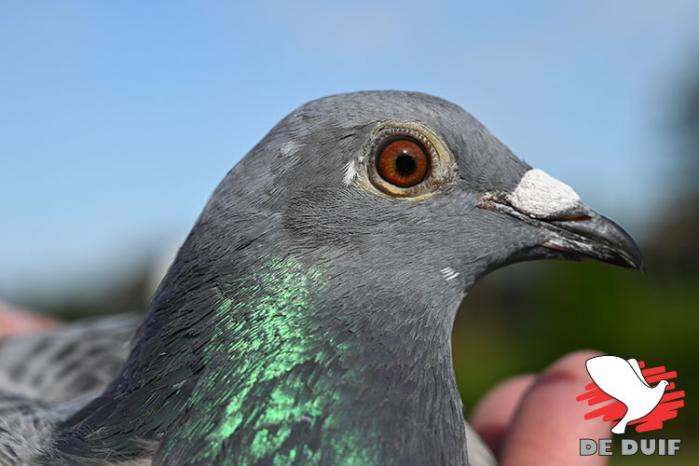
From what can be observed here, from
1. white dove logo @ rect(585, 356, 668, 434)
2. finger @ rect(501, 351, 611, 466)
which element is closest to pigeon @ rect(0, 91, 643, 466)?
white dove logo @ rect(585, 356, 668, 434)

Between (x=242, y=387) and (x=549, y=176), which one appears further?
(x=549, y=176)

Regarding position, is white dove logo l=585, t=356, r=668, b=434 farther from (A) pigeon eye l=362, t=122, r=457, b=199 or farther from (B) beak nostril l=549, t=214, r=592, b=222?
(A) pigeon eye l=362, t=122, r=457, b=199

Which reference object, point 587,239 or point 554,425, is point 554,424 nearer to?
point 554,425

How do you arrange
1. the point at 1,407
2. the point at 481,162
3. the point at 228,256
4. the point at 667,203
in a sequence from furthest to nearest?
the point at 667,203
the point at 1,407
the point at 481,162
the point at 228,256

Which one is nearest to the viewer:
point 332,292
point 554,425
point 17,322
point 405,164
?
point 332,292

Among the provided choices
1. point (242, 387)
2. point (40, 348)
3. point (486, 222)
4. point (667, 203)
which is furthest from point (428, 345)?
point (667, 203)

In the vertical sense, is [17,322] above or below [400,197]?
below

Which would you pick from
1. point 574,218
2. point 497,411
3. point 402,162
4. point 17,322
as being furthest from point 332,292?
point 17,322

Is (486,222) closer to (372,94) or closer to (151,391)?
(372,94)
